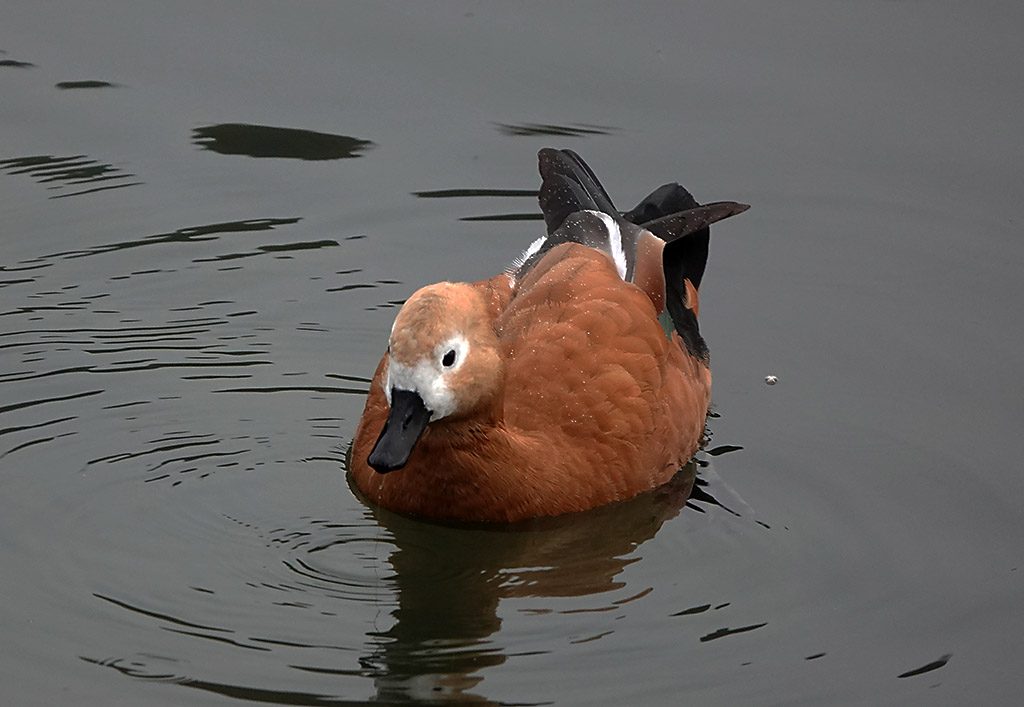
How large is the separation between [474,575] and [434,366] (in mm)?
950

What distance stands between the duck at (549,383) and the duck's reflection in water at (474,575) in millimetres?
85

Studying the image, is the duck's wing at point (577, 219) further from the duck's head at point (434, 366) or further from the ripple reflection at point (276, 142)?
the ripple reflection at point (276, 142)

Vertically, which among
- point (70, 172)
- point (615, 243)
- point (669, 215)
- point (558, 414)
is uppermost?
point (669, 215)

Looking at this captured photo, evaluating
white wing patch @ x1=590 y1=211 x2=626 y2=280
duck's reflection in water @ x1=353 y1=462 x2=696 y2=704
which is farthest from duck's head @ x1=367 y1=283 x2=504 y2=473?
white wing patch @ x1=590 y1=211 x2=626 y2=280

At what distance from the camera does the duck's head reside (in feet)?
23.1

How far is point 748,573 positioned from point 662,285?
2.01 metres

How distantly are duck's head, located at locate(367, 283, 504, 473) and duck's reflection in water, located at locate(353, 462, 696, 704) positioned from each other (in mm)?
600

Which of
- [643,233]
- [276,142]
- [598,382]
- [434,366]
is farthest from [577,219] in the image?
[276,142]

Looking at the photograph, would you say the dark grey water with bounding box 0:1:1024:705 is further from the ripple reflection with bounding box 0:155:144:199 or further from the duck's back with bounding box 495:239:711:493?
the duck's back with bounding box 495:239:711:493

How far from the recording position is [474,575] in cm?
744

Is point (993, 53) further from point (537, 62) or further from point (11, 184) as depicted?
point (11, 184)

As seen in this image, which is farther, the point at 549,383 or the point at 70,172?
the point at 70,172

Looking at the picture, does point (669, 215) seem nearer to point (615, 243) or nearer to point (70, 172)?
point (615, 243)

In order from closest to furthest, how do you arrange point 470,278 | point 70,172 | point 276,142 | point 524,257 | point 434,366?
point 434,366 → point 524,257 → point 470,278 → point 70,172 → point 276,142
